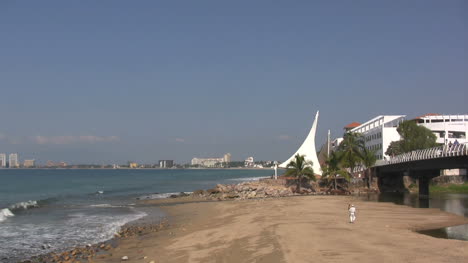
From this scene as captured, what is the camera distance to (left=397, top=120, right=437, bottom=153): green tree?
7321 centimetres

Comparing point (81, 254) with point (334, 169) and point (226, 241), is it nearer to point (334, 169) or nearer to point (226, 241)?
point (226, 241)

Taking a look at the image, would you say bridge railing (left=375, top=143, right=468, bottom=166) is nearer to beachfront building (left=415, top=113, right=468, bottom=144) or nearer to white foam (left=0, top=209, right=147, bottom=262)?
white foam (left=0, top=209, right=147, bottom=262)

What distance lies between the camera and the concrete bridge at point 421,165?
3945 cm

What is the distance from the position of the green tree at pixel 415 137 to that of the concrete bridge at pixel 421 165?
1187cm

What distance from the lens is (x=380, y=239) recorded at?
17406 millimetres

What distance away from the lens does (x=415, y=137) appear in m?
75.7

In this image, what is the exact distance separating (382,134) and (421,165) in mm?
38513

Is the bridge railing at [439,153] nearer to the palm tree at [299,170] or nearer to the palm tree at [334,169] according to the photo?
the palm tree at [334,169]

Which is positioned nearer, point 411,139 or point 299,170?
point 299,170

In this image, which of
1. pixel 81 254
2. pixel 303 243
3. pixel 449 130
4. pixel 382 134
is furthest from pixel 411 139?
pixel 81 254

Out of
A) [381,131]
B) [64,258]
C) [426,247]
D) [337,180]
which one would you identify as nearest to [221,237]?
[64,258]

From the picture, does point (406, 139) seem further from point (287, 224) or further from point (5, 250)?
point (5, 250)

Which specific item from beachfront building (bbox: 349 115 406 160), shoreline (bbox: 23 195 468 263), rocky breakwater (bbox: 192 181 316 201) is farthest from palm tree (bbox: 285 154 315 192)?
shoreline (bbox: 23 195 468 263)

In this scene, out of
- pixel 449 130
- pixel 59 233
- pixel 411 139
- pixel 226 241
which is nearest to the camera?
pixel 226 241
